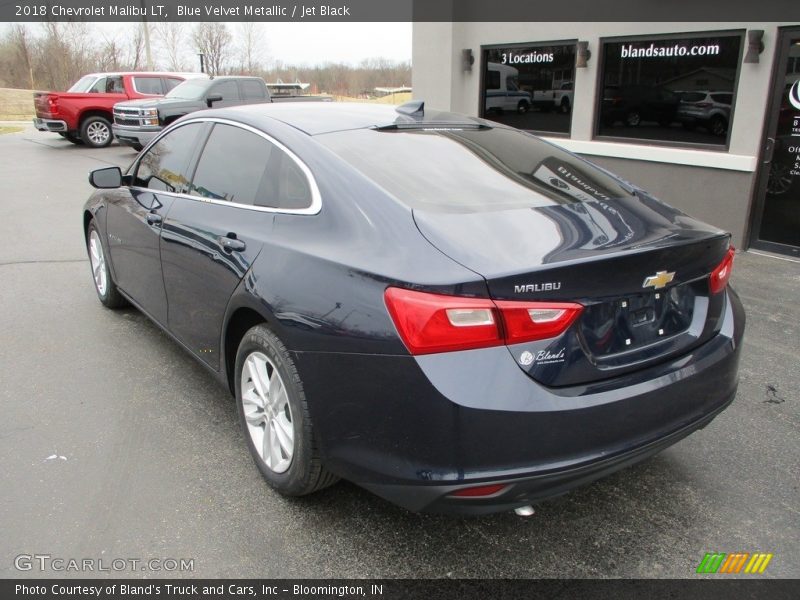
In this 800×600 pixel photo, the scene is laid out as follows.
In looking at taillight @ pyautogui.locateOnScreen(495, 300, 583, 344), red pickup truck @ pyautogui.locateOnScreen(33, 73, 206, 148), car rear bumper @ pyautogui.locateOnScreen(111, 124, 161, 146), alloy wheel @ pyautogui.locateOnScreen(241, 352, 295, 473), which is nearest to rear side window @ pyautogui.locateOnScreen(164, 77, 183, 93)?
red pickup truck @ pyautogui.locateOnScreen(33, 73, 206, 148)

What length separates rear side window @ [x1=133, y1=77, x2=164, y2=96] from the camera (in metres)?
17.7

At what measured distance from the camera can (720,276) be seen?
8.85 feet

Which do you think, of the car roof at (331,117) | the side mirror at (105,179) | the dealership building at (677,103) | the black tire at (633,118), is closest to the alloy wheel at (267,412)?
the car roof at (331,117)

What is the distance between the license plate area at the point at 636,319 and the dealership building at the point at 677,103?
5.39 metres

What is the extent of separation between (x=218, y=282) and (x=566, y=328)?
1707 millimetres

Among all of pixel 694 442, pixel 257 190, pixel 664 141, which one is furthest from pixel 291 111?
pixel 664 141

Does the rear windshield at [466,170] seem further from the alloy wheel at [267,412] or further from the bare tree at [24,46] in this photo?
the bare tree at [24,46]

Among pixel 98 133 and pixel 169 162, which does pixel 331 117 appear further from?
pixel 98 133

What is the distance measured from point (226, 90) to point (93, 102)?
15.4 ft

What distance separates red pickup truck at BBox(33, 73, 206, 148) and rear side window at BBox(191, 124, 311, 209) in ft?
52.4

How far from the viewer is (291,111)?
338 cm

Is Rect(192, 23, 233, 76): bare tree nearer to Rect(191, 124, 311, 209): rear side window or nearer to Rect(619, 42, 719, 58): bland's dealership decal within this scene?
Rect(619, 42, 719, 58): bland's dealership decal

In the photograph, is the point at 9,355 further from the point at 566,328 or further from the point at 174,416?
the point at 566,328

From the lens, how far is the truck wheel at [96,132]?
17469 millimetres
